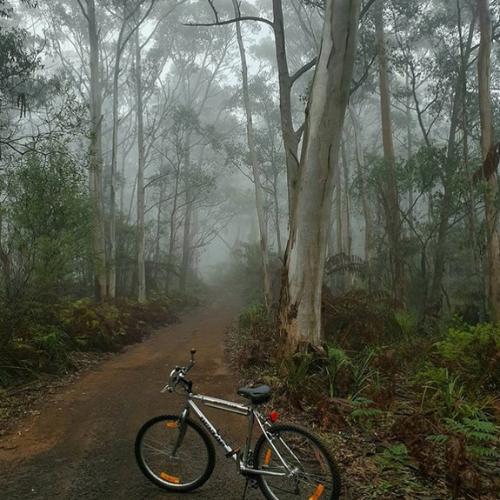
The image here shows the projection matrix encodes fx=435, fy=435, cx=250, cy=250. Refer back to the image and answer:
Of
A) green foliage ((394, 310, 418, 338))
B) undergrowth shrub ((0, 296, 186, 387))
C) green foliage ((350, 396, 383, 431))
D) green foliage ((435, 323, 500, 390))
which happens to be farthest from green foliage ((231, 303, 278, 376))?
undergrowth shrub ((0, 296, 186, 387))

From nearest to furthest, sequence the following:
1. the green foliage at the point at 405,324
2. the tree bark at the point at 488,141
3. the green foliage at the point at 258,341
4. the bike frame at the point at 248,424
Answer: the bike frame at the point at 248,424 < the green foliage at the point at 258,341 < the green foliage at the point at 405,324 < the tree bark at the point at 488,141

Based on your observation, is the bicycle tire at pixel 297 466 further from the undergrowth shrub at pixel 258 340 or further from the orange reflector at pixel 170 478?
the undergrowth shrub at pixel 258 340

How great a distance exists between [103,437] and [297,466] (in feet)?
8.56

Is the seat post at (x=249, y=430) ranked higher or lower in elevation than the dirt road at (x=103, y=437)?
higher

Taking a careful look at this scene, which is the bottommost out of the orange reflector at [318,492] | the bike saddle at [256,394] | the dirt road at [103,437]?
the dirt road at [103,437]

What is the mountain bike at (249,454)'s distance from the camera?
3.12 m

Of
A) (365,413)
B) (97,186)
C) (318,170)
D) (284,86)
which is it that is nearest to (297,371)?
(365,413)

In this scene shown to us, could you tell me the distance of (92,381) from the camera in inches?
282

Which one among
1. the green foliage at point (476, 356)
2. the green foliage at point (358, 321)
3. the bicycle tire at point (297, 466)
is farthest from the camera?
the green foliage at point (358, 321)

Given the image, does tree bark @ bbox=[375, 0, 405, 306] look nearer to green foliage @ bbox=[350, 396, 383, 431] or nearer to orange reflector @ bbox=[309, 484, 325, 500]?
green foliage @ bbox=[350, 396, 383, 431]

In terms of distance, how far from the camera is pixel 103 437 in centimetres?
481

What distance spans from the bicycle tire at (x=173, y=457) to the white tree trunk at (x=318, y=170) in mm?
3083

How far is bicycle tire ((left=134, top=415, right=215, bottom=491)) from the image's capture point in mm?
3523

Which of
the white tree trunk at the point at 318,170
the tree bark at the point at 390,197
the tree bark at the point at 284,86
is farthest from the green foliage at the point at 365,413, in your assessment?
the tree bark at the point at 390,197
